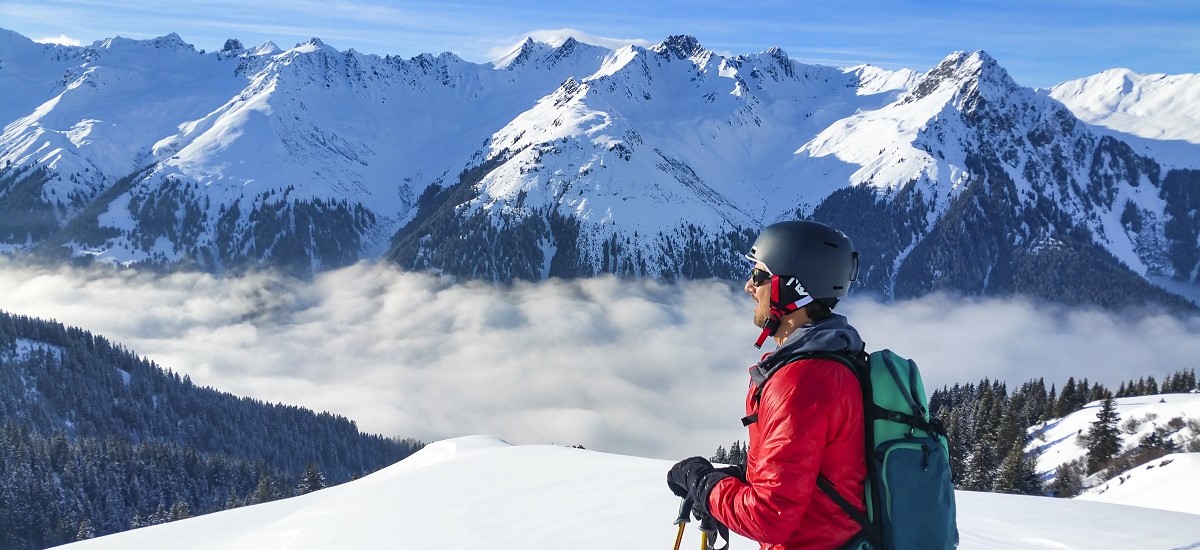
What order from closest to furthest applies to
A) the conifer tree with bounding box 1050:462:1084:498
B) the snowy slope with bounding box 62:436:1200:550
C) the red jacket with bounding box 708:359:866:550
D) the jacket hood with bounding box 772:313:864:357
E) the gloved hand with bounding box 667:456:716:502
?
1. the red jacket with bounding box 708:359:866:550
2. the jacket hood with bounding box 772:313:864:357
3. the gloved hand with bounding box 667:456:716:502
4. the snowy slope with bounding box 62:436:1200:550
5. the conifer tree with bounding box 1050:462:1084:498

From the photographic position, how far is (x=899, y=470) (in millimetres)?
4027

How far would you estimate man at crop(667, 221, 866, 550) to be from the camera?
158 inches

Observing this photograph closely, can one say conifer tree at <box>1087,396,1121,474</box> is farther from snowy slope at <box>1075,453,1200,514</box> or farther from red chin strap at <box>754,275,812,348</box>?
red chin strap at <box>754,275,812,348</box>

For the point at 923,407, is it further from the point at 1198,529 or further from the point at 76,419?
the point at 76,419

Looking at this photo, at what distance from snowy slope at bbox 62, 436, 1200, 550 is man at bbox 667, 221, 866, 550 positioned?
5992mm

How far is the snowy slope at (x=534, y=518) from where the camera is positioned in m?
11.0

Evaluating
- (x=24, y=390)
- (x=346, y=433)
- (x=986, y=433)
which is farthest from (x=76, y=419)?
(x=986, y=433)

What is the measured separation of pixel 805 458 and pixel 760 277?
145cm

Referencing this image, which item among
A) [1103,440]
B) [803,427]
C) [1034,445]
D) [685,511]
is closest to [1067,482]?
[1103,440]

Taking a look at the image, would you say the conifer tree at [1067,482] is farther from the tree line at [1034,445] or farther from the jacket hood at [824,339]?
the jacket hood at [824,339]

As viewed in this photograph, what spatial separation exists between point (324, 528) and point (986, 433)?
6474 cm

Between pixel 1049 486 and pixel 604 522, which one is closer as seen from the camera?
pixel 604 522

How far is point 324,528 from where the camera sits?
45.5 feet

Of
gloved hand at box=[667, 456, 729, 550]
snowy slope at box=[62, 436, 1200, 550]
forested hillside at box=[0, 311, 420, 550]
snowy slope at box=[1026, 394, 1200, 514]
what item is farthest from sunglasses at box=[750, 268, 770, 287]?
forested hillside at box=[0, 311, 420, 550]
